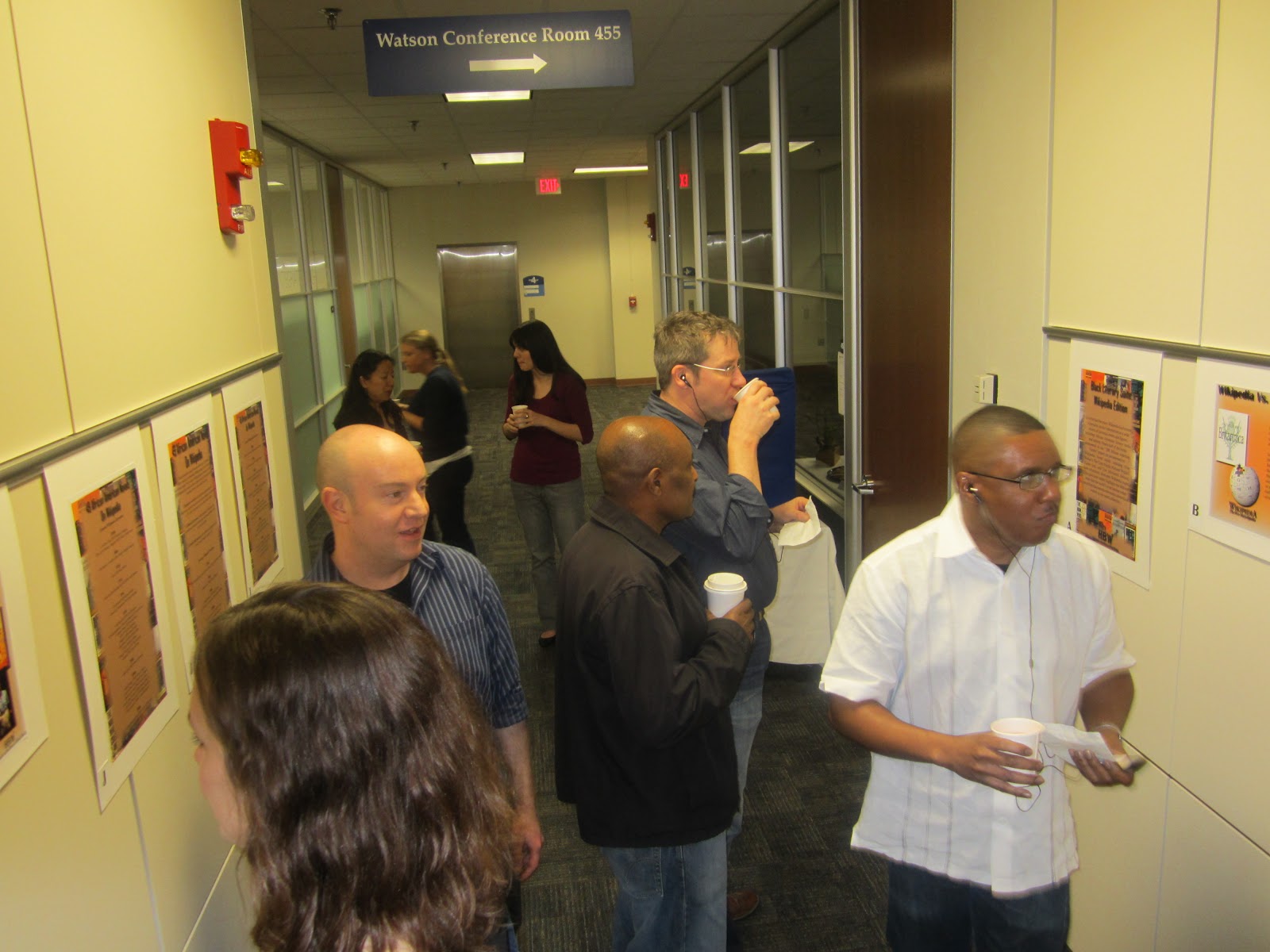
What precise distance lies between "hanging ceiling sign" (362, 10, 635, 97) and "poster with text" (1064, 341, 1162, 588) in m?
2.49

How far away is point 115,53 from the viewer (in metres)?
1.74

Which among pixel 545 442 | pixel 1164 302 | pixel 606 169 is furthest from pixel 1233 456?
pixel 606 169

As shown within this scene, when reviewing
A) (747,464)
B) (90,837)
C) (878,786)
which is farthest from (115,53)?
(878,786)

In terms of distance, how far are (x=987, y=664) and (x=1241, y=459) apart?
599 millimetres

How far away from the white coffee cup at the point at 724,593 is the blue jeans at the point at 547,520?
2446mm

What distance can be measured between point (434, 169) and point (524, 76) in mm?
8189

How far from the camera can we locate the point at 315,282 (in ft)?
28.0

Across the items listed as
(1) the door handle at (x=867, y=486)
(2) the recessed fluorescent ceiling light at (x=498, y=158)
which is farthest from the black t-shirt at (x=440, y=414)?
(2) the recessed fluorescent ceiling light at (x=498, y=158)

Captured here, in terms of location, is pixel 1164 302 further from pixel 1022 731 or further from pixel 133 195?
pixel 133 195

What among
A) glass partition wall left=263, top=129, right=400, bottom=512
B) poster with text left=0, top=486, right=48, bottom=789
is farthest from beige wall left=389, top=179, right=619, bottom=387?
poster with text left=0, top=486, right=48, bottom=789

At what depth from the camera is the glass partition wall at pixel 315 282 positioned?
7523 millimetres

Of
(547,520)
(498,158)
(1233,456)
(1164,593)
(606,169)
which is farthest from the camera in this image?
(606,169)

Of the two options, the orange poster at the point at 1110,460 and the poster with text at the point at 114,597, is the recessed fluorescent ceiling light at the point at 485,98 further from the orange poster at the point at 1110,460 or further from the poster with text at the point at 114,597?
the poster with text at the point at 114,597

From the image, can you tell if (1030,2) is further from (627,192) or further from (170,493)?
(627,192)
